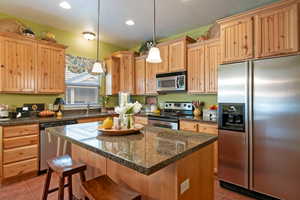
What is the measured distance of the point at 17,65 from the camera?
9.61ft

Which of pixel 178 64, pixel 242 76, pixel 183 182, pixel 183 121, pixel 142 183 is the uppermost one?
pixel 178 64

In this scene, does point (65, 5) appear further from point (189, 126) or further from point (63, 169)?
point (189, 126)

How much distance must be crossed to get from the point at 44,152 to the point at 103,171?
1.69 metres

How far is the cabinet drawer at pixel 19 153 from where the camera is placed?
2551 mm

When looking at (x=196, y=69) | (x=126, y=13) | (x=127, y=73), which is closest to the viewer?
(x=126, y=13)

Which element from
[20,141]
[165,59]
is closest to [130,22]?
[165,59]

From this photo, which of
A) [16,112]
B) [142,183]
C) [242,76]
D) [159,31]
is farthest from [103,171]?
[159,31]

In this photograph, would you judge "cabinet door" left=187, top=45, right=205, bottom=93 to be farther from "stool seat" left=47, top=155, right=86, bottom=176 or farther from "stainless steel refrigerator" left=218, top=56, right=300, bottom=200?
"stool seat" left=47, top=155, right=86, bottom=176

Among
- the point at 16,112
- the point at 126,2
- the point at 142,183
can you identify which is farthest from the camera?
the point at 16,112

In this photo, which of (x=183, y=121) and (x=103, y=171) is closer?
(x=103, y=171)

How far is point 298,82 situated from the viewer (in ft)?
6.27

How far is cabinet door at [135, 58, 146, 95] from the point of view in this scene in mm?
4156

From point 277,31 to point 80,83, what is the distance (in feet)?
12.7

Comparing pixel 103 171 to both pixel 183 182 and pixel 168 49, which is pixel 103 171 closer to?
pixel 183 182
